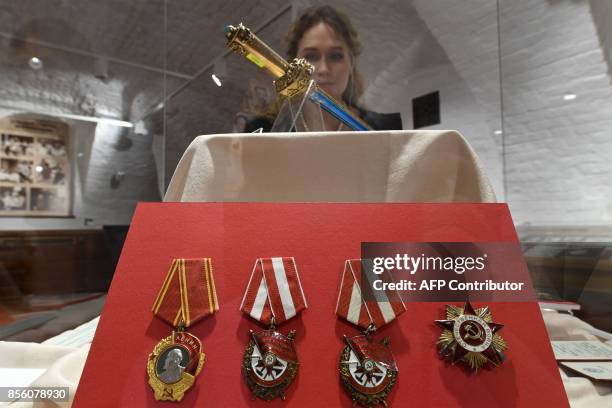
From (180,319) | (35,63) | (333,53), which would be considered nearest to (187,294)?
(180,319)

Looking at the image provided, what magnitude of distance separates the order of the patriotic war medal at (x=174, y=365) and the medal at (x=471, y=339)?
1.10 ft

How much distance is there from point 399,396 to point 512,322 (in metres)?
0.19

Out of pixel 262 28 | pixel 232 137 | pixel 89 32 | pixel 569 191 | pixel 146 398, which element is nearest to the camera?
pixel 146 398

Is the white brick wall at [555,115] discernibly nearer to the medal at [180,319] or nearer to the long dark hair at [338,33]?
the long dark hair at [338,33]

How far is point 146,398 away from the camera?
44 centimetres

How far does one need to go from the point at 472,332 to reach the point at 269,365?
28cm

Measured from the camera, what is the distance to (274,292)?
1.61 ft

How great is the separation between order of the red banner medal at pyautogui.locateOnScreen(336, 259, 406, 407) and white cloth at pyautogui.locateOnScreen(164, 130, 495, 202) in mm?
215

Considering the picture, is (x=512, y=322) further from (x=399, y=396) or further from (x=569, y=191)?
(x=569, y=191)

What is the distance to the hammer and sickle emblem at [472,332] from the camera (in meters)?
0.45

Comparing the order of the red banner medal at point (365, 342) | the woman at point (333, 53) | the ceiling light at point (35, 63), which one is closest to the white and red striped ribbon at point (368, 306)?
the order of the red banner medal at point (365, 342)

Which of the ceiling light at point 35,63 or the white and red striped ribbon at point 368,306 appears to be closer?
the white and red striped ribbon at point 368,306

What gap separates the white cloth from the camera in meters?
0.65

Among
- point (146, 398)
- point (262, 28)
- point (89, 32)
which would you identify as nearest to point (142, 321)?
point (146, 398)
